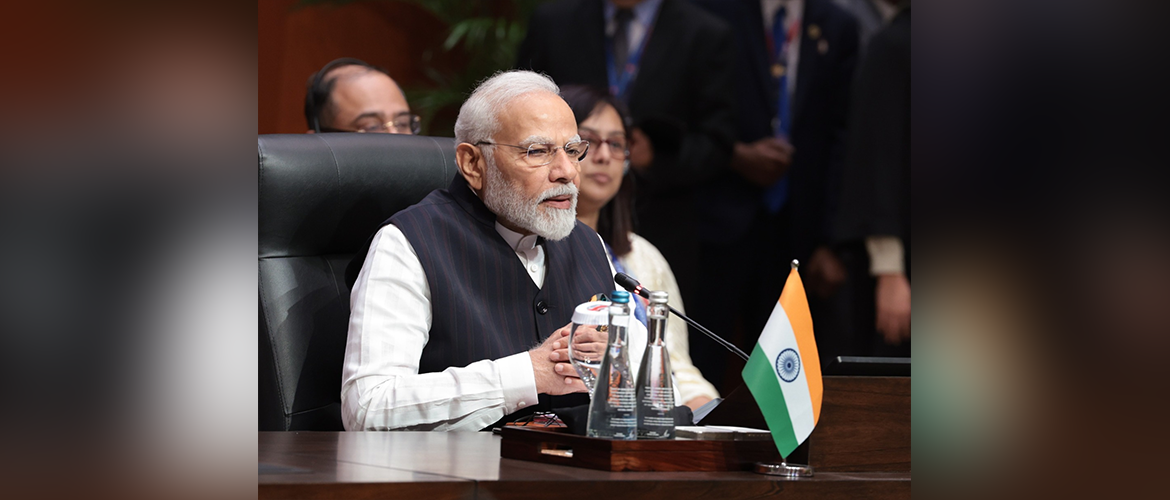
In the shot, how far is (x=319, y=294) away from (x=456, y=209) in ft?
1.05

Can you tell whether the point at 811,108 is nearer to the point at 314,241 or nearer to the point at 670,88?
the point at 670,88

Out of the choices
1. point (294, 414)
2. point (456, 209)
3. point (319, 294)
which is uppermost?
point (456, 209)

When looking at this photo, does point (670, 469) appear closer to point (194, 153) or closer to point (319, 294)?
point (194, 153)

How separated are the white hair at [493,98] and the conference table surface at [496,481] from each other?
991 mm

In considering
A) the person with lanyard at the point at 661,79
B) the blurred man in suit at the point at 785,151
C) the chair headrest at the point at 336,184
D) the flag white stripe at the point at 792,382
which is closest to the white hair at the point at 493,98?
the chair headrest at the point at 336,184

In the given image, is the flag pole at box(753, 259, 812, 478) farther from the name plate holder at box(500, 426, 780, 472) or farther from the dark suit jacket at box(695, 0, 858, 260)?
the dark suit jacket at box(695, 0, 858, 260)

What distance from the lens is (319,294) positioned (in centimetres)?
212

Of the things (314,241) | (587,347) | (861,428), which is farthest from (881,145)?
(861,428)

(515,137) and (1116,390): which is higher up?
(515,137)

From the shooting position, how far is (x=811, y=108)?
3578 millimetres

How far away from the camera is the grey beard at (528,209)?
6.70 ft

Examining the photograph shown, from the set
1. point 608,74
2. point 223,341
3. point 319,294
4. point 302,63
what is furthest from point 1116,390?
point 302,63

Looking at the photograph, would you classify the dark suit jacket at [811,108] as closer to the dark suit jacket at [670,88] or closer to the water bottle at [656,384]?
the dark suit jacket at [670,88]

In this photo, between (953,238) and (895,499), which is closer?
(953,238)
